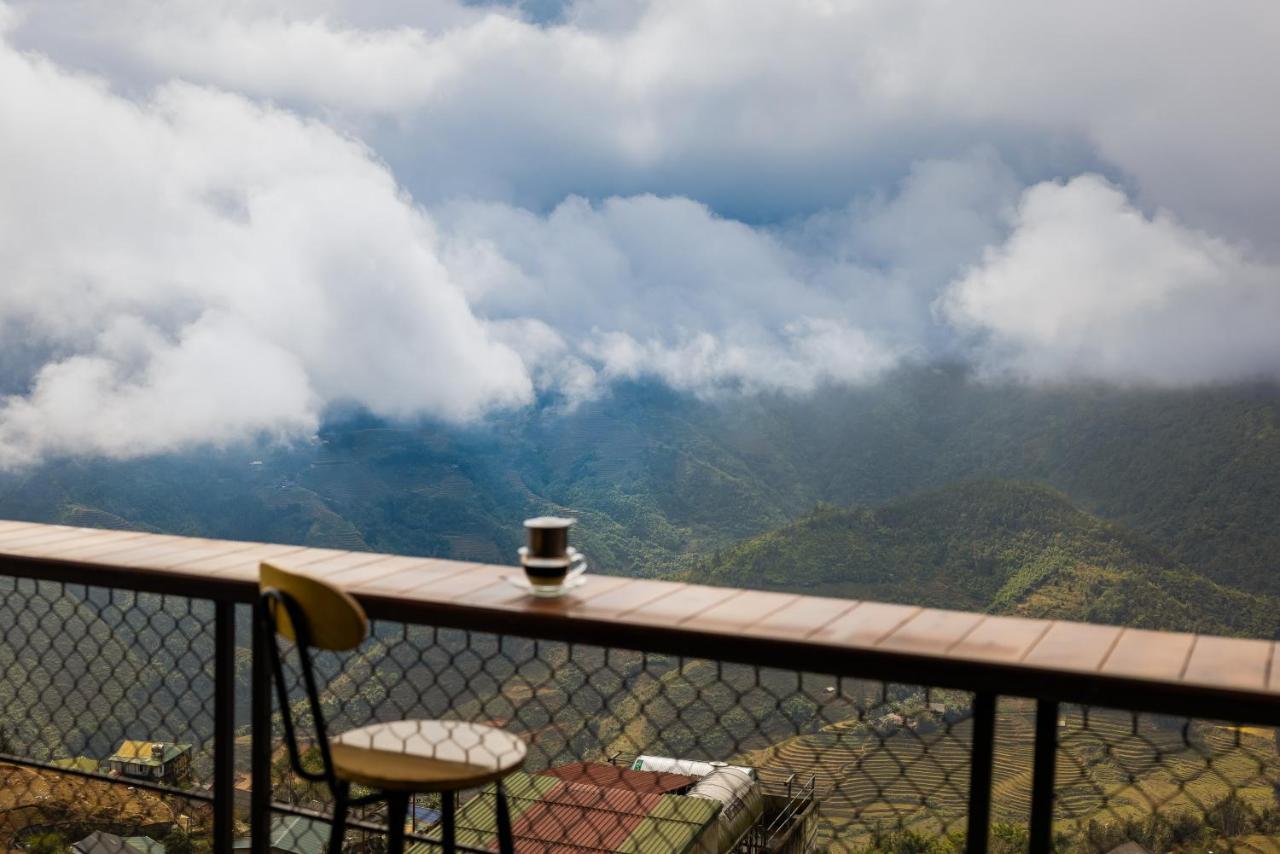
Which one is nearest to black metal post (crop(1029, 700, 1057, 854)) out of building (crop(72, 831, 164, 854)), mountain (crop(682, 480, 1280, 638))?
building (crop(72, 831, 164, 854))

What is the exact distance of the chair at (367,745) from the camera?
1.57 metres

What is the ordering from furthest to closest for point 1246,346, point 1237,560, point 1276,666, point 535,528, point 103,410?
point 103,410
point 1246,346
point 1237,560
point 535,528
point 1276,666

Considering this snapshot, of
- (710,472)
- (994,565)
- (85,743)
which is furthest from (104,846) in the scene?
(710,472)

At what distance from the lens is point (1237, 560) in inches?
2178

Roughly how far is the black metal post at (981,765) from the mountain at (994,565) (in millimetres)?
46152

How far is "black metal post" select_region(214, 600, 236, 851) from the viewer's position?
2.03 m

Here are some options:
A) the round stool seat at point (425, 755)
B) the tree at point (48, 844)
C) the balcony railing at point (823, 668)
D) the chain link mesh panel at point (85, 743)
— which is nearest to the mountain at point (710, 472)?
the chain link mesh panel at point (85, 743)

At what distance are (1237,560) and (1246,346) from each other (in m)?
35.9

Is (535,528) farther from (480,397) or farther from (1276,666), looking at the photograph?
(480,397)

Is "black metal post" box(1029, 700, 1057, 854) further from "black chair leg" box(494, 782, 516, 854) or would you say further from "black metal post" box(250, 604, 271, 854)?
"black metal post" box(250, 604, 271, 854)

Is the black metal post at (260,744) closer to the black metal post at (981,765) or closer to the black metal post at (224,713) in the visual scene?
the black metal post at (224,713)

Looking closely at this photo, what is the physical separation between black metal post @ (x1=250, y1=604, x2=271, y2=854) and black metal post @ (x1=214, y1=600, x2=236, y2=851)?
6 cm

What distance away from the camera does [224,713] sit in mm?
2061

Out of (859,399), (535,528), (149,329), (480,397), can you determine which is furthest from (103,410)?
(535,528)
